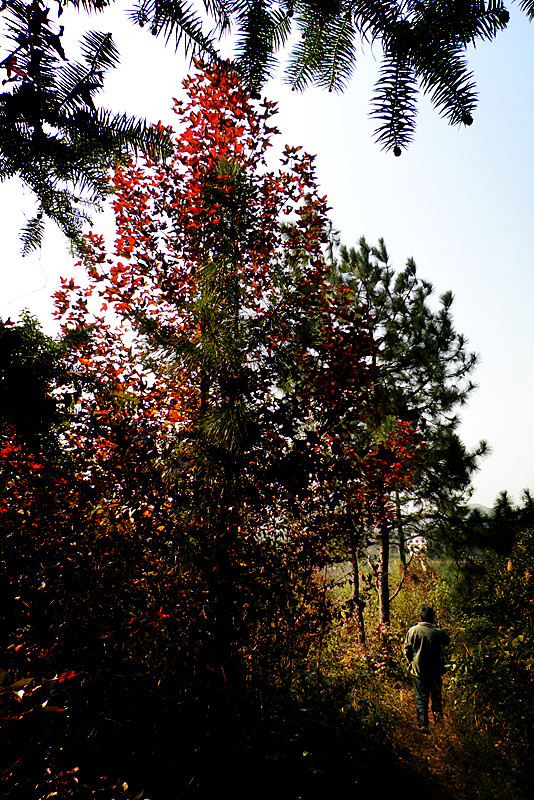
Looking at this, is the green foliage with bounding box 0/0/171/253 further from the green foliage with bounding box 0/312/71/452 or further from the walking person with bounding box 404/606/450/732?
the walking person with bounding box 404/606/450/732

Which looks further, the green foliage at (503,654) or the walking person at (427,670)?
the walking person at (427,670)

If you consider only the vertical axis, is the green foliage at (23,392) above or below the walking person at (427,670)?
above

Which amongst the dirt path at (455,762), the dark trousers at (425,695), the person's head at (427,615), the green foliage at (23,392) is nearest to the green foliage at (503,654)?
the dirt path at (455,762)

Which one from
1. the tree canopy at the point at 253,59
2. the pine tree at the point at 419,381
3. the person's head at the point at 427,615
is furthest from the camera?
the pine tree at the point at 419,381

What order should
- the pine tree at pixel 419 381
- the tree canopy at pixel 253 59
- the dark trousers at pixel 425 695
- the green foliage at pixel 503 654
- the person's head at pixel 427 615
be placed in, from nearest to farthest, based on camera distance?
the tree canopy at pixel 253 59
the green foliage at pixel 503 654
the dark trousers at pixel 425 695
the person's head at pixel 427 615
the pine tree at pixel 419 381

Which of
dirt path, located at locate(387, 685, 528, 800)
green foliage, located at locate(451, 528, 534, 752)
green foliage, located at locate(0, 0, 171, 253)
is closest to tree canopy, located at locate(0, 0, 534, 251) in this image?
green foliage, located at locate(0, 0, 171, 253)

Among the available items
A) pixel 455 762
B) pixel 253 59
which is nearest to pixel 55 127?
pixel 253 59

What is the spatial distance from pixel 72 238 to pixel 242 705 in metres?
3.92

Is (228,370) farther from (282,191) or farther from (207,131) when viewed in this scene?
(207,131)

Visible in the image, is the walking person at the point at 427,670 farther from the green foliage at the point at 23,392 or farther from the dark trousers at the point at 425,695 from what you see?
the green foliage at the point at 23,392

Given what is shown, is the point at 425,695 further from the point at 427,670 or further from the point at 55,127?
the point at 55,127

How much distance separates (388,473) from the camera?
4.52 metres

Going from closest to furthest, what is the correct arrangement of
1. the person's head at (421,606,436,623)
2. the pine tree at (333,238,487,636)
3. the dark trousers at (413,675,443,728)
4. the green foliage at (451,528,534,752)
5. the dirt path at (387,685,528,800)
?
the dirt path at (387,685,528,800) < the green foliage at (451,528,534,752) < the dark trousers at (413,675,443,728) < the person's head at (421,606,436,623) < the pine tree at (333,238,487,636)

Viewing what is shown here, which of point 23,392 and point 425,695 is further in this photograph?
point 425,695
